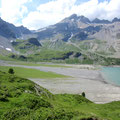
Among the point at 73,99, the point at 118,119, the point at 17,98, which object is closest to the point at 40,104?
the point at 17,98

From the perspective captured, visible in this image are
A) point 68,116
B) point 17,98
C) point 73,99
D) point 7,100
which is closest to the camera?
point 68,116

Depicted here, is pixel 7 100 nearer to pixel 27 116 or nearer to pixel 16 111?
pixel 16 111

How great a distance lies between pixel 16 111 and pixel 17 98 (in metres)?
4.92

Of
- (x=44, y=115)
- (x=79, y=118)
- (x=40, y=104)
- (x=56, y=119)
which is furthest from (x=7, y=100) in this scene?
(x=79, y=118)

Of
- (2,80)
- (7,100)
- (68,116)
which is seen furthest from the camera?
(2,80)

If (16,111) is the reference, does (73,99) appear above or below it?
below

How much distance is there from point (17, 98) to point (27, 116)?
6218 mm

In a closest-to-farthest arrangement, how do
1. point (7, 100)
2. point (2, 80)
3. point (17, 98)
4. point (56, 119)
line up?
point (56, 119) → point (7, 100) → point (17, 98) → point (2, 80)

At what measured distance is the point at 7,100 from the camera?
1831cm

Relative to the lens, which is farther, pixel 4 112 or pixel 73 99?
pixel 73 99

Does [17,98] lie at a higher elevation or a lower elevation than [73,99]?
higher

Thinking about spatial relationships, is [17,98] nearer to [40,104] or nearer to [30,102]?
[30,102]

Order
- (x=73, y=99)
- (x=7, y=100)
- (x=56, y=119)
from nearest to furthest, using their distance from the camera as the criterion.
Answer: (x=56, y=119)
(x=7, y=100)
(x=73, y=99)

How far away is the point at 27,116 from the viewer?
1441 centimetres
